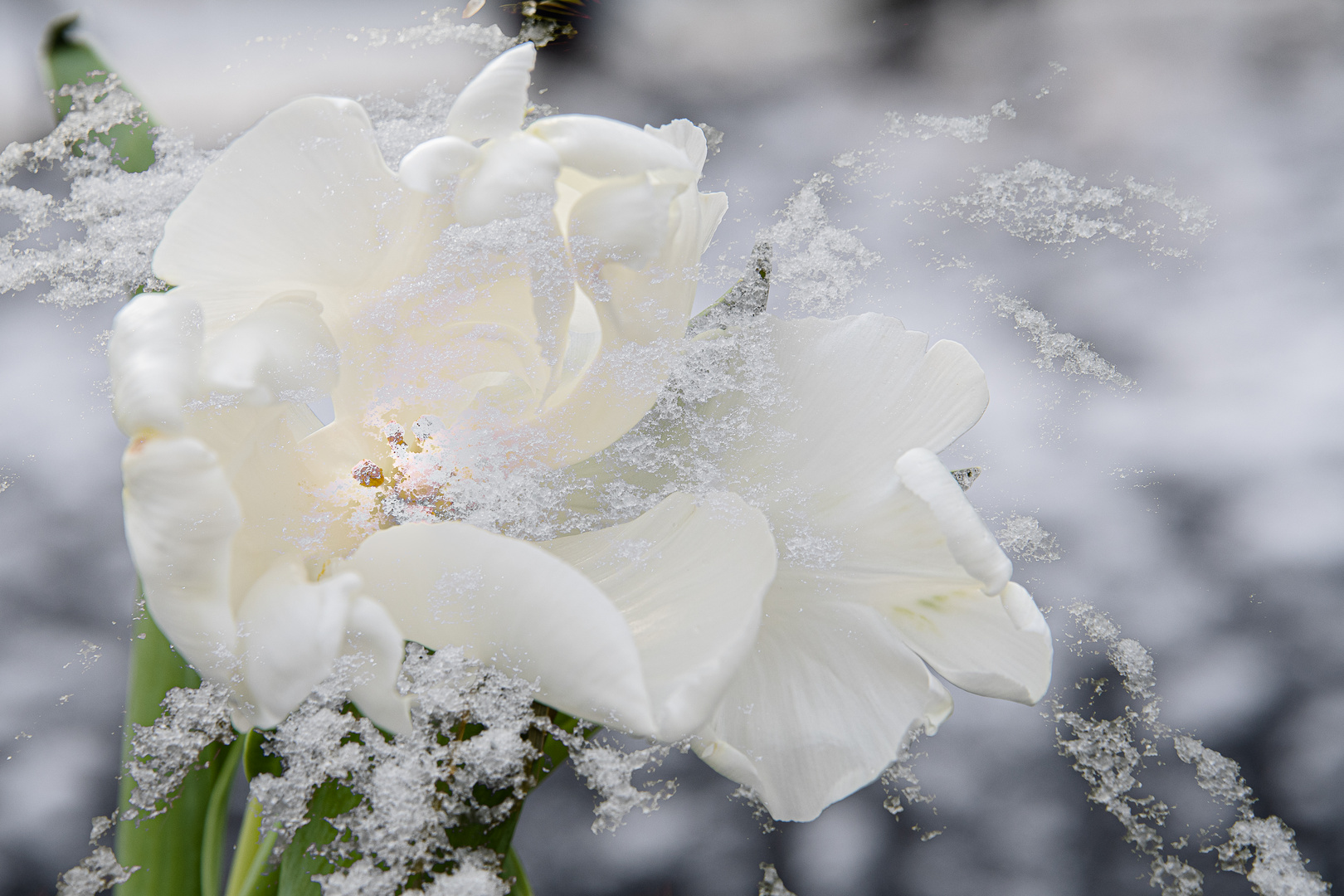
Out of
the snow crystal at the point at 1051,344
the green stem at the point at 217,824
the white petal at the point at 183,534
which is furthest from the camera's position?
the snow crystal at the point at 1051,344

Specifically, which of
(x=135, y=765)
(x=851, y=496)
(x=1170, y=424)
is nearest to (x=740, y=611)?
(x=851, y=496)

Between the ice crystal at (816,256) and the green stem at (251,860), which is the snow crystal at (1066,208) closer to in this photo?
the ice crystal at (816,256)

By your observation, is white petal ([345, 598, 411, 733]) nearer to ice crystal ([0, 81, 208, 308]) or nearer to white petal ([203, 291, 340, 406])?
white petal ([203, 291, 340, 406])

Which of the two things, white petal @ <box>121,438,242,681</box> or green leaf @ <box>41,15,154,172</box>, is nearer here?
white petal @ <box>121,438,242,681</box>

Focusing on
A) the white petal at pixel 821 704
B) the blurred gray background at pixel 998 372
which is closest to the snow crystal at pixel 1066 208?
the blurred gray background at pixel 998 372

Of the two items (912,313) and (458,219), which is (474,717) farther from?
(912,313)

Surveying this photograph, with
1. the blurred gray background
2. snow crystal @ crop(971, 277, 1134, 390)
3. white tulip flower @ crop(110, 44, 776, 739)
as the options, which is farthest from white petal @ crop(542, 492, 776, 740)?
snow crystal @ crop(971, 277, 1134, 390)
